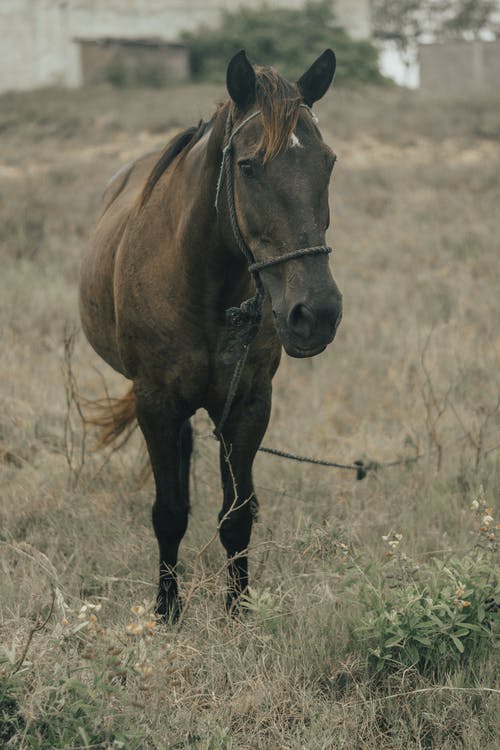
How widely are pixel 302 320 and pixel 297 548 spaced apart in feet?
4.25

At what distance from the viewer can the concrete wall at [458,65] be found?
1046 inches

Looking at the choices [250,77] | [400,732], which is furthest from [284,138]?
[400,732]

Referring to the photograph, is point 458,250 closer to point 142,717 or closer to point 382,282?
point 382,282

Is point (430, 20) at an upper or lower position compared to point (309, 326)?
upper

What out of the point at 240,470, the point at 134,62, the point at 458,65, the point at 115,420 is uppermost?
the point at 134,62

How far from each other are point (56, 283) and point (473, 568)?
623 centimetres

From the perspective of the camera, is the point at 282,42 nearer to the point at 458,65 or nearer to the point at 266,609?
the point at 458,65

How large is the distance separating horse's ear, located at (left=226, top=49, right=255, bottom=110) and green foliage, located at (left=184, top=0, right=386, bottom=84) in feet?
77.5

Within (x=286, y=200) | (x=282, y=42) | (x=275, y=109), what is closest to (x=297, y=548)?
(x=286, y=200)

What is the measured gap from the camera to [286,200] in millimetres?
2406

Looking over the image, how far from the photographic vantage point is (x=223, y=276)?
2961mm

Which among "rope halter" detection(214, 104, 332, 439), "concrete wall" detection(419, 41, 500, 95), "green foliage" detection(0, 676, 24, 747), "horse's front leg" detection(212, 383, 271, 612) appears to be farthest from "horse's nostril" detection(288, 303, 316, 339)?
"concrete wall" detection(419, 41, 500, 95)

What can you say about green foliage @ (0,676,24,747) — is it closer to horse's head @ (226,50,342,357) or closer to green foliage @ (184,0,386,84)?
horse's head @ (226,50,342,357)

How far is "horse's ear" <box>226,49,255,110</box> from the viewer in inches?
97.7
